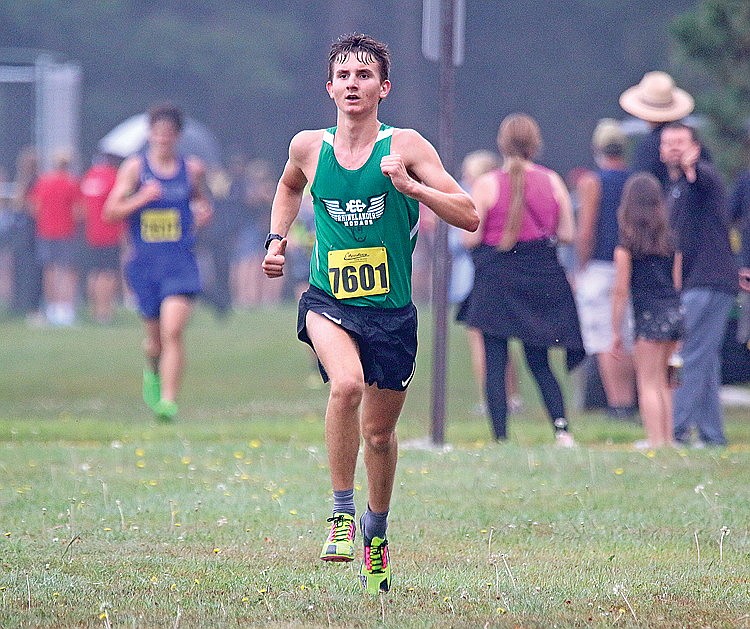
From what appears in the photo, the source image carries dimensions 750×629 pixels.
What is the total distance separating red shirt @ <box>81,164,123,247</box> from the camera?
70.0 ft

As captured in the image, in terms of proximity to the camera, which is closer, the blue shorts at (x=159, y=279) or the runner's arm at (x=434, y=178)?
the runner's arm at (x=434, y=178)

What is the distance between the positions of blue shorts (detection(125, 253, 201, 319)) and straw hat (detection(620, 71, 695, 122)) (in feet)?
10.4

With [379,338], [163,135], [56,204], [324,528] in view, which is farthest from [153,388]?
[56,204]

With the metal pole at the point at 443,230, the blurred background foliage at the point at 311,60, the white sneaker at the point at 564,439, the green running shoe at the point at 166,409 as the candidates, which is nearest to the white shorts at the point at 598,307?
the white sneaker at the point at 564,439

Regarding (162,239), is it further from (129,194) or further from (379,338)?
(379,338)

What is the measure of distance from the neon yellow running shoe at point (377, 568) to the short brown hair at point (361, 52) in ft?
5.36

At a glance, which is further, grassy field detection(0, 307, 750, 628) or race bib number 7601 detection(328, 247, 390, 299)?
race bib number 7601 detection(328, 247, 390, 299)

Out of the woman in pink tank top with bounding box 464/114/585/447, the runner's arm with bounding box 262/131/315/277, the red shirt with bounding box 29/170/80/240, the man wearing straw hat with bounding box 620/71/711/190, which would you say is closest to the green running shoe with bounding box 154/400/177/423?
the woman in pink tank top with bounding box 464/114/585/447

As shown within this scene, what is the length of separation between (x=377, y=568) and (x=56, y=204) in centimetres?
1688

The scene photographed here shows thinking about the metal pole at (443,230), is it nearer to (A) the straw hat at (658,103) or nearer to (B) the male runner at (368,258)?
(A) the straw hat at (658,103)

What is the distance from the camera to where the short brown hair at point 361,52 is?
5.90 meters

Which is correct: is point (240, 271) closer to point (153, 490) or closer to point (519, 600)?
point (153, 490)

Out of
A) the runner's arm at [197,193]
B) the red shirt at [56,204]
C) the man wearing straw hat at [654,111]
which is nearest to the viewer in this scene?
the man wearing straw hat at [654,111]

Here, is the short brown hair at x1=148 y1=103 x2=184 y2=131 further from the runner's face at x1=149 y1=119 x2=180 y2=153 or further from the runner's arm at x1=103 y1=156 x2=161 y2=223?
the runner's arm at x1=103 y1=156 x2=161 y2=223
